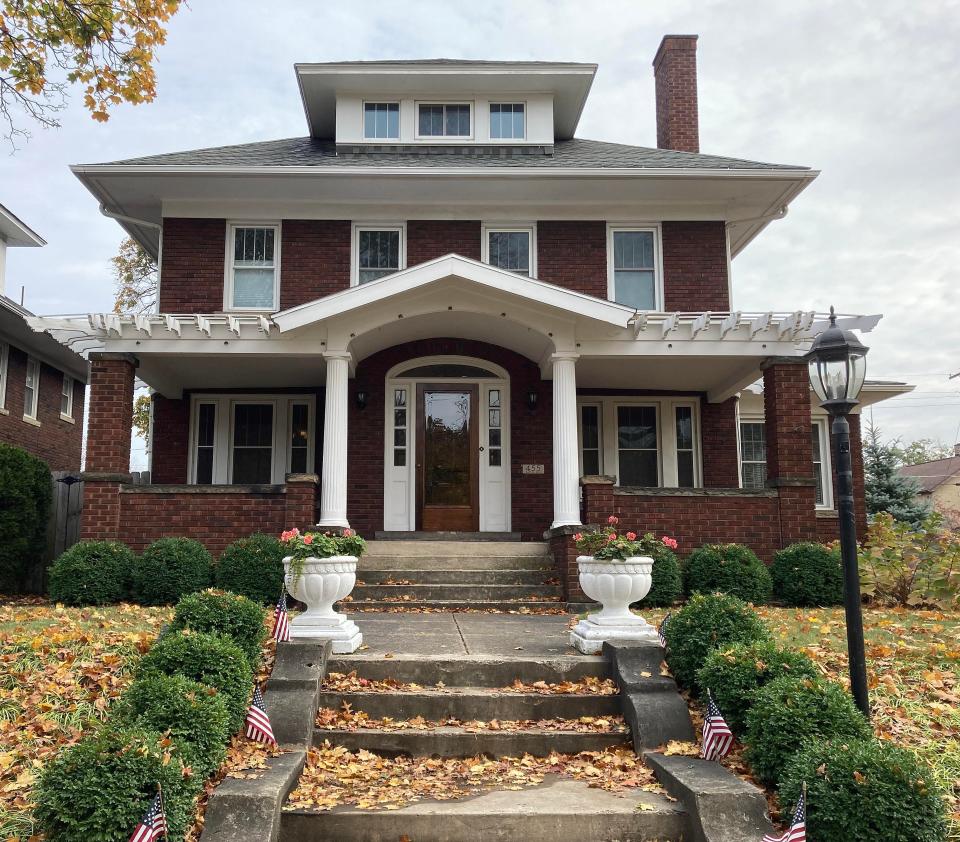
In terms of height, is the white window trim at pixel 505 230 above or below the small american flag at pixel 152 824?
above

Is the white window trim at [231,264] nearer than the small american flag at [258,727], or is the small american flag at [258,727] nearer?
the small american flag at [258,727]

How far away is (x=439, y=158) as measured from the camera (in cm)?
1409

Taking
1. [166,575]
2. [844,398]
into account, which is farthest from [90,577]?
[844,398]

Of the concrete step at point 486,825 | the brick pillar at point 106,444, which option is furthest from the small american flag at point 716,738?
the brick pillar at point 106,444

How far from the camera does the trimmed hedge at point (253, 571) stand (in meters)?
9.80

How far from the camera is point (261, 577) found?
32.3 ft

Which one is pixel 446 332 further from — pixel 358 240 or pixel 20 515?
pixel 20 515

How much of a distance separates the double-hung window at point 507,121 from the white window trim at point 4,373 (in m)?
10.3

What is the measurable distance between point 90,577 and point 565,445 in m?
A: 6.09

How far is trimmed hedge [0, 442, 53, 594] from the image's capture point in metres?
11.9

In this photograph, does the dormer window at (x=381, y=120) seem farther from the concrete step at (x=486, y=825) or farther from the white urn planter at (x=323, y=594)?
the concrete step at (x=486, y=825)

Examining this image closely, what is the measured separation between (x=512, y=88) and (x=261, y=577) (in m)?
9.70

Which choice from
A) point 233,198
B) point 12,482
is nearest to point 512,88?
point 233,198

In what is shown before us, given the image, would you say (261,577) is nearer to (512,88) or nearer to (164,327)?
(164,327)
